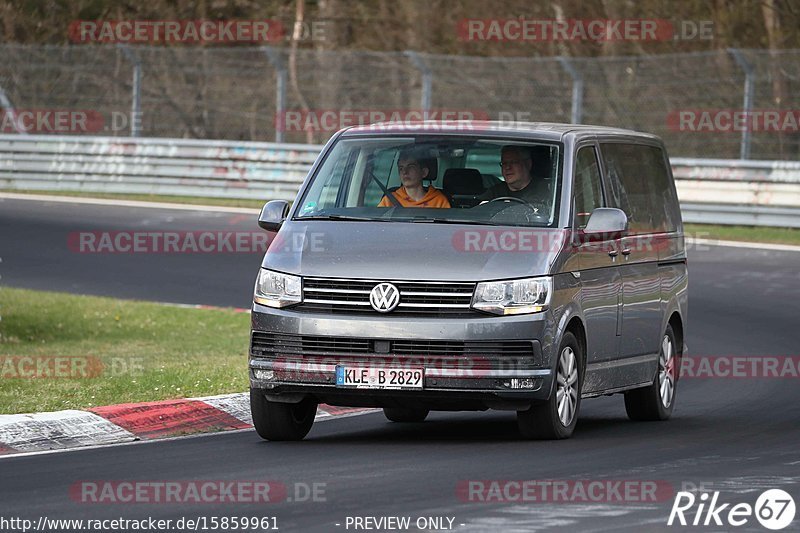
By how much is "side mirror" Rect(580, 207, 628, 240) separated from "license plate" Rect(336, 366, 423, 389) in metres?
1.59

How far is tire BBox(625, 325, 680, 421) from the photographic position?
499 inches

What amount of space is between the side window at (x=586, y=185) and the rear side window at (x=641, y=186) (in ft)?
0.71

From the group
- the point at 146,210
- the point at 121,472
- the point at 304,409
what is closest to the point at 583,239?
the point at 304,409

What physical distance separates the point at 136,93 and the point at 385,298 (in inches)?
862

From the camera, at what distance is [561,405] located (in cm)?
1076

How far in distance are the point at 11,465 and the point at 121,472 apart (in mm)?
681

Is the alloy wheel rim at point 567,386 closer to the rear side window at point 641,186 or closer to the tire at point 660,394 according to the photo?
the rear side window at point 641,186

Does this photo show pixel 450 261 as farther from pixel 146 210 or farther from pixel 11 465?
pixel 146 210

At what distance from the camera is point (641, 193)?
41.2ft
